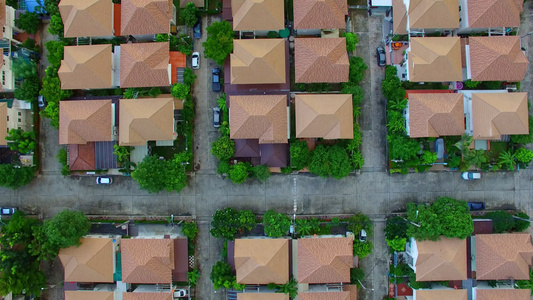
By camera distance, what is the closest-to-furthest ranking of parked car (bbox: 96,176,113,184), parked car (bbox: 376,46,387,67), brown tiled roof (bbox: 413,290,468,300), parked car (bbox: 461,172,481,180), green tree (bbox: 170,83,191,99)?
1. brown tiled roof (bbox: 413,290,468,300)
2. green tree (bbox: 170,83,191,99)
3. parked car (bbox: 461,172,481,180)
4. parked car (bbox: 376,46,387,67)
5. parked car (bbox: 96,176,113,184)

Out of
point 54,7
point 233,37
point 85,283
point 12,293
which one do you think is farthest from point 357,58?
point 12,293

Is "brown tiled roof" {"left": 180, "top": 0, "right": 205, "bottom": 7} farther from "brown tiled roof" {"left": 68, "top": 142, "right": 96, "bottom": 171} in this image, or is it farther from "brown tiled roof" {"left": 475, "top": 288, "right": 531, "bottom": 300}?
"brown tiled roof" {"left": 475, "top": 288, "right": 531, "bottom": 300}

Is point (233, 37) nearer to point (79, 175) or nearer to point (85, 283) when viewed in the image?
point (79, 175)

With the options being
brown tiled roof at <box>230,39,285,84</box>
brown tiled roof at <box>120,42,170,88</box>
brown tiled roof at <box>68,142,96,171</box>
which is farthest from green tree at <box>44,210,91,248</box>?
brown tiled roof at <box>230,39,285,84</box>

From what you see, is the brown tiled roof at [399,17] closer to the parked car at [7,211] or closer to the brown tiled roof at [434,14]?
the brown tiled roof at [434,14]

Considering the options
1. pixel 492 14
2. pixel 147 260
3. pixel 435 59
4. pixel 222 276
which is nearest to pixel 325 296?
pixel 222 276

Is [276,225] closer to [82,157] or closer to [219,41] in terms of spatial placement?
[219,41]
